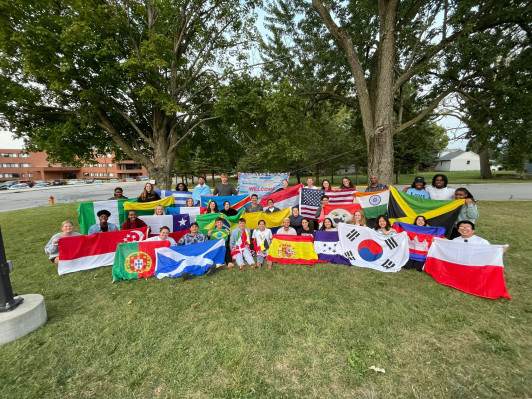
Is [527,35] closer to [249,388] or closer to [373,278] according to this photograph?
[373,278]

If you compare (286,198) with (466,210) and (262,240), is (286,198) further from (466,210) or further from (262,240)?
(466,210)

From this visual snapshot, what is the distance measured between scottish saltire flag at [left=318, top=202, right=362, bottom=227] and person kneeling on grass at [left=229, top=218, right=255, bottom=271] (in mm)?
2612

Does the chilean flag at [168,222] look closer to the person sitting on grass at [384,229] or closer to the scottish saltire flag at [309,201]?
the scottish saltire flag at [309,201]

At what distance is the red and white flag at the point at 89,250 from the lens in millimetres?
5785

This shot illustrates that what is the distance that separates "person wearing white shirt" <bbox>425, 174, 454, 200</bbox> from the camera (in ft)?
21.5

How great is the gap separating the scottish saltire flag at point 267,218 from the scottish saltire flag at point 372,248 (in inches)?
91.8

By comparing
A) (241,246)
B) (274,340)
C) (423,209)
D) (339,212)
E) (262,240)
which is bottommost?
(274,340)

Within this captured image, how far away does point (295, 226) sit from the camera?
720cm

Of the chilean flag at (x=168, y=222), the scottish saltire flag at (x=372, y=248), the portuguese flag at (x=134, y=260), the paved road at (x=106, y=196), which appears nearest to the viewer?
the portuguese flag at (x=134, y=260)

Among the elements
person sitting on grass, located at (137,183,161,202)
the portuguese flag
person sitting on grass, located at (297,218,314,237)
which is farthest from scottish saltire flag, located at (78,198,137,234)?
person sitting on grass, located at (297,218,314,237)

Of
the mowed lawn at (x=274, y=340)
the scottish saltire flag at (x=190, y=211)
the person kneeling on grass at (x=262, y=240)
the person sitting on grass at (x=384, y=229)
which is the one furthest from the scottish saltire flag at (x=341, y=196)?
the scottish saltire flag at (x=190, y=211)

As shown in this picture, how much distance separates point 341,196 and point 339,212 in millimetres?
822

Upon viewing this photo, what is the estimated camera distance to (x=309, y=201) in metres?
8.52

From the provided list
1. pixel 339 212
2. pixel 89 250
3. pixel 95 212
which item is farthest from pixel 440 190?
pixel 95 212
